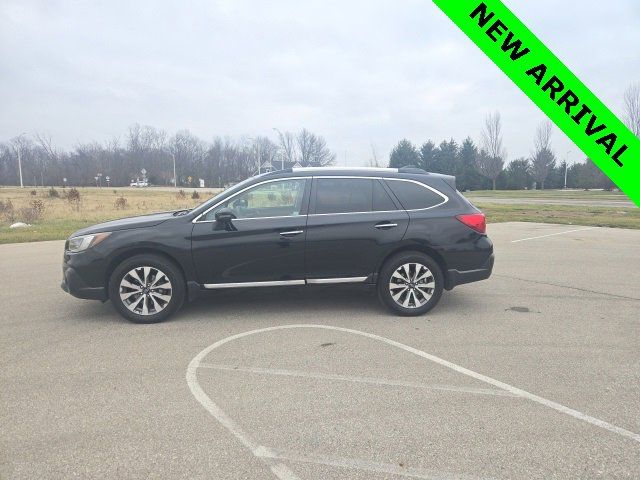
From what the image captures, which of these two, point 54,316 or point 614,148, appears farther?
point 614,148

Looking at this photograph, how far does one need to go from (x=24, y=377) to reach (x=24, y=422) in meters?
0.82

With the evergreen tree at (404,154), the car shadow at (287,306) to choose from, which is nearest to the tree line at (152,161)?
the evergreen tree at (404,154)

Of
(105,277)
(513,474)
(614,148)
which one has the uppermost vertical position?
(614,148)

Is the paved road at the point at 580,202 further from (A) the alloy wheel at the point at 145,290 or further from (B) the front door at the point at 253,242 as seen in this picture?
(A) the alloy wheel at the point at 145,290

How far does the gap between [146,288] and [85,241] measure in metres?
0.86

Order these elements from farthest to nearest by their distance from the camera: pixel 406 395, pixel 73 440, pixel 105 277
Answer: pixel 105 277 < pixel 406 395 < pixel 73 440

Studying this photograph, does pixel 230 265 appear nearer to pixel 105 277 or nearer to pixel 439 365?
pixel 105 277

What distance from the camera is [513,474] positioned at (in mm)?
2480

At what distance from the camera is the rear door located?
516 centimetres

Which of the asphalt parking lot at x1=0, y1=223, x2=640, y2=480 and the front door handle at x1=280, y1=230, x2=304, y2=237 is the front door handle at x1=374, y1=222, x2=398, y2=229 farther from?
the asphalt parking lot at x1=0, y1=223, x2=640, y2=480

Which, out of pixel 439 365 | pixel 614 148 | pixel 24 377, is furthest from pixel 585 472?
pixel 614 148

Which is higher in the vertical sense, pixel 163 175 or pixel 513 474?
pixel 163 175

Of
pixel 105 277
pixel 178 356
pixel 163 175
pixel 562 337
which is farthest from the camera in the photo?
pixel 163 175

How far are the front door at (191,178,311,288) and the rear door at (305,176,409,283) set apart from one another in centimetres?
14
